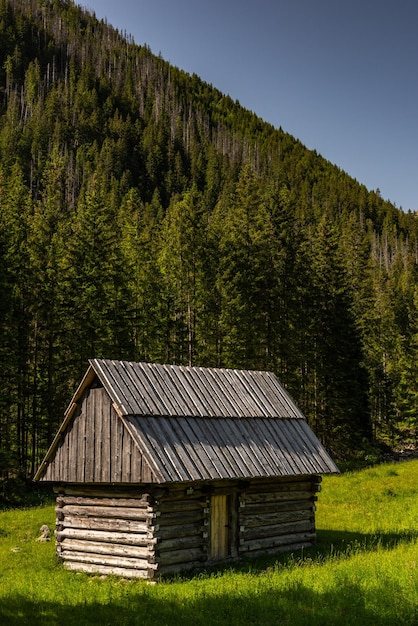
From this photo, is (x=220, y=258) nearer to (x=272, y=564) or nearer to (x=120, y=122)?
(x=272, y=564)

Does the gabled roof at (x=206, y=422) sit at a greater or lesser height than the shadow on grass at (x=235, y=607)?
greater

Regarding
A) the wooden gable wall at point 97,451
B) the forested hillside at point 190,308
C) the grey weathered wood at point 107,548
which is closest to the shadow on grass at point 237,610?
the grey weathered wood at point 107,548

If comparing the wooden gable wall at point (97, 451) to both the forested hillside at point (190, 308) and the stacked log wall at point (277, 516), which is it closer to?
the stacked log wall at point (277, 516)

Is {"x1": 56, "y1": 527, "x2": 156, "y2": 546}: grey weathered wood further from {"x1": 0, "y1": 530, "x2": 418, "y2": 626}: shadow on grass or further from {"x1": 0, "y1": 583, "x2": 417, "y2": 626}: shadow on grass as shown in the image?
{"x1": 0, "y1": 583, "x2": 417, "y2": 626}: shadow on grass

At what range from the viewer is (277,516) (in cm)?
2295

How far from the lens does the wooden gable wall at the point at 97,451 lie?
19.1 m

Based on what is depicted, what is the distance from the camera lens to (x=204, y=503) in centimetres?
2044

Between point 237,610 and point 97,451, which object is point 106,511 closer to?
point 97,451

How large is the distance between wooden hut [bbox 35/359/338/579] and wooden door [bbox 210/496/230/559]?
37 mm

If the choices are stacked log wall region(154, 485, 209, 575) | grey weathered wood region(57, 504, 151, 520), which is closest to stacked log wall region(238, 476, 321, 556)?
stacked log wall region(154, 485, 209, 575)

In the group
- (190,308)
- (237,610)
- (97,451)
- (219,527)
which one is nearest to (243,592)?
(237,610)

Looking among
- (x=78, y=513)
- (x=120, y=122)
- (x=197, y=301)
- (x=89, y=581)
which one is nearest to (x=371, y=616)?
(x=89, y=581)

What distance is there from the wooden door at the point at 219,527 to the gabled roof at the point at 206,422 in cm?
165

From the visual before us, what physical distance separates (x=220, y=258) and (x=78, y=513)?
28093 millimetres
